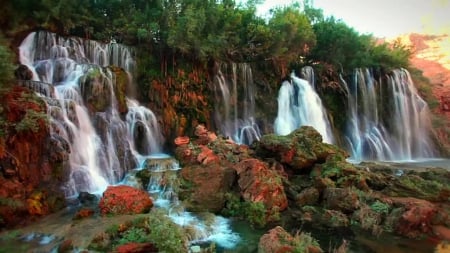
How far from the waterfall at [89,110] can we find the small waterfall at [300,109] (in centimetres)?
885

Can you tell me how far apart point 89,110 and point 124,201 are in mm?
5874

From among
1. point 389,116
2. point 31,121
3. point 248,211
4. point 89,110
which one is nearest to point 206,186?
point 248,211

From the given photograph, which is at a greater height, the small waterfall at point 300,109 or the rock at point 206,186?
the small waterfall at point 300,109

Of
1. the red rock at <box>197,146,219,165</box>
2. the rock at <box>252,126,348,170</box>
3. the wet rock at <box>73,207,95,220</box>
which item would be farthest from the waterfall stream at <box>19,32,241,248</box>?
the rock at <box>252,126,348,170</box>

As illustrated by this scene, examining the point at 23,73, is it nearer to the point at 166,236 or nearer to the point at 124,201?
the point at 124,201

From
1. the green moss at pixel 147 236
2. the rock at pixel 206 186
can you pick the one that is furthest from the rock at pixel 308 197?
the green moss at pixel 147 236

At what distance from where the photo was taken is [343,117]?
23.5 metres

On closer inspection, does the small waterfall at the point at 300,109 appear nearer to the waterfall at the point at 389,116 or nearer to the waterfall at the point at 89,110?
the waterfall at the point at 389,116

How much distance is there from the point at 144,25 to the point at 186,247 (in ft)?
48.0

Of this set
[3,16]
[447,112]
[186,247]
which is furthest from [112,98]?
[447,112]

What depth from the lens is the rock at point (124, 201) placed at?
8.41m

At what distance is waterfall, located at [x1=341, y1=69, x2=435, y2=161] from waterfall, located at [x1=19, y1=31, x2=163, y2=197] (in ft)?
48.3

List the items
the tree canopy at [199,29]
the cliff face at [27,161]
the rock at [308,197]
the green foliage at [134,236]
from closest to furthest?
1. the green foliage at [134,236]
2. the cliff face at [27,161]
3. the rock at [308,197]
4. the tree canopy at [199,29]

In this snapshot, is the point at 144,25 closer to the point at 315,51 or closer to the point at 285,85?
the point at 285,85
